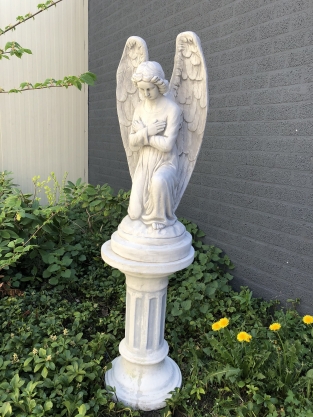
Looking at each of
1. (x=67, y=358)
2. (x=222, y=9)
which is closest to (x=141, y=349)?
(x=67, y=358)

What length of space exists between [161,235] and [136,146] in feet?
1.75

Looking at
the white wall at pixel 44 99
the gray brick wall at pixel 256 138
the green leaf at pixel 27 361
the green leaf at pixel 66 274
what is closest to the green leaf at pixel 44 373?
the green leaf at pixel 27 361

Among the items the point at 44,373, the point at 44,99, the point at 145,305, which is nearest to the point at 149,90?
the point at 145,305

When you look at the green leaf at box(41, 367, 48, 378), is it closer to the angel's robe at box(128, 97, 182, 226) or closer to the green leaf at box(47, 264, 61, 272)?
the angel's robe at box(128, 97, 182, 226)

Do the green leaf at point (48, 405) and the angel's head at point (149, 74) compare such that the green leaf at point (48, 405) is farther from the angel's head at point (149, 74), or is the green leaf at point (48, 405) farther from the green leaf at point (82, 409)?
the angel's head at point (149, 74)

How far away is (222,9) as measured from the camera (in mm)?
3164

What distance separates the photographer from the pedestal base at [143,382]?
6.71 ft

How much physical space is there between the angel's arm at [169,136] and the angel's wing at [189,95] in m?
0.16

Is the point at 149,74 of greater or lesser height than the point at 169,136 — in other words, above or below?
above

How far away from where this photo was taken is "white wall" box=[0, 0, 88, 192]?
5.03 m

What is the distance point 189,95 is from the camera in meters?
1.99

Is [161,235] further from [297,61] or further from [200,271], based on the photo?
[297,61]

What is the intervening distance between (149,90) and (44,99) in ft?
13.1

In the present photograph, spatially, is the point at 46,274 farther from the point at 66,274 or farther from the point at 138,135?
the point at 138,135
